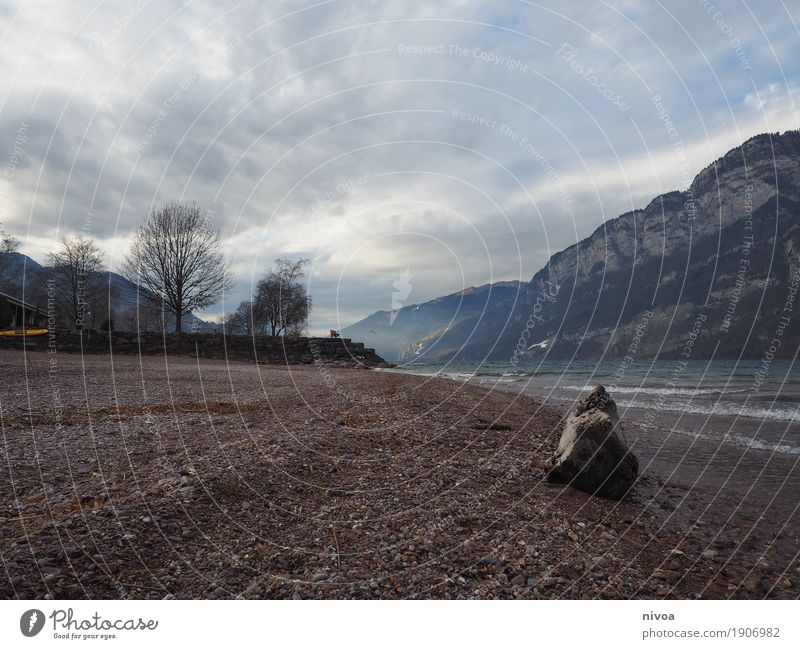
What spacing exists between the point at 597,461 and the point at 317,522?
551 cm

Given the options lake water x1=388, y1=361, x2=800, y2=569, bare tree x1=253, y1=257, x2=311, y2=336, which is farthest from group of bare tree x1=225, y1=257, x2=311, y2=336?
lake water x1=388, y1=361, x2=800, y2=569

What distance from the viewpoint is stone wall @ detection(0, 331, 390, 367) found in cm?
3431

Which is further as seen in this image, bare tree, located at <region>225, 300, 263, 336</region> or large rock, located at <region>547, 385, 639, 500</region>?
bare tree, located at <region>225, 300, 263, 336</region>

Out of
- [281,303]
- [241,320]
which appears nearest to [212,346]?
[281,303]

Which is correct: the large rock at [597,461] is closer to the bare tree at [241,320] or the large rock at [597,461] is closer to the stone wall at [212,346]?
the stone wall at [212,346]

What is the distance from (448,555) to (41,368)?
2322 cm

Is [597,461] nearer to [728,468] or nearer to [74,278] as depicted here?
[728,468]

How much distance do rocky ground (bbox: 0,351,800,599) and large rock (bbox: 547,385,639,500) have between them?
340 mm

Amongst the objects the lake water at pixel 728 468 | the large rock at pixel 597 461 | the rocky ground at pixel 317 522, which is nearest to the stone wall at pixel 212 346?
the rocky ground at pixel 317 522

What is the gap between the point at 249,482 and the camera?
628 cm

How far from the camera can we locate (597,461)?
7660 mm

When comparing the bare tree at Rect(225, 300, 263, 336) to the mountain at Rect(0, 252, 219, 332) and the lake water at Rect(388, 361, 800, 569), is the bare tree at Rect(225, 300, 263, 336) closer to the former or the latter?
the mountain at Rect(0, 252, 219, 332)

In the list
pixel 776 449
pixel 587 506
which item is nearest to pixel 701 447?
pixel 776 449

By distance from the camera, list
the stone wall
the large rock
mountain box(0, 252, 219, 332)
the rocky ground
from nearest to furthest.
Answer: the rocky ground
the large rock
the stone wall
mountain box(0, 252, 219, 332)
